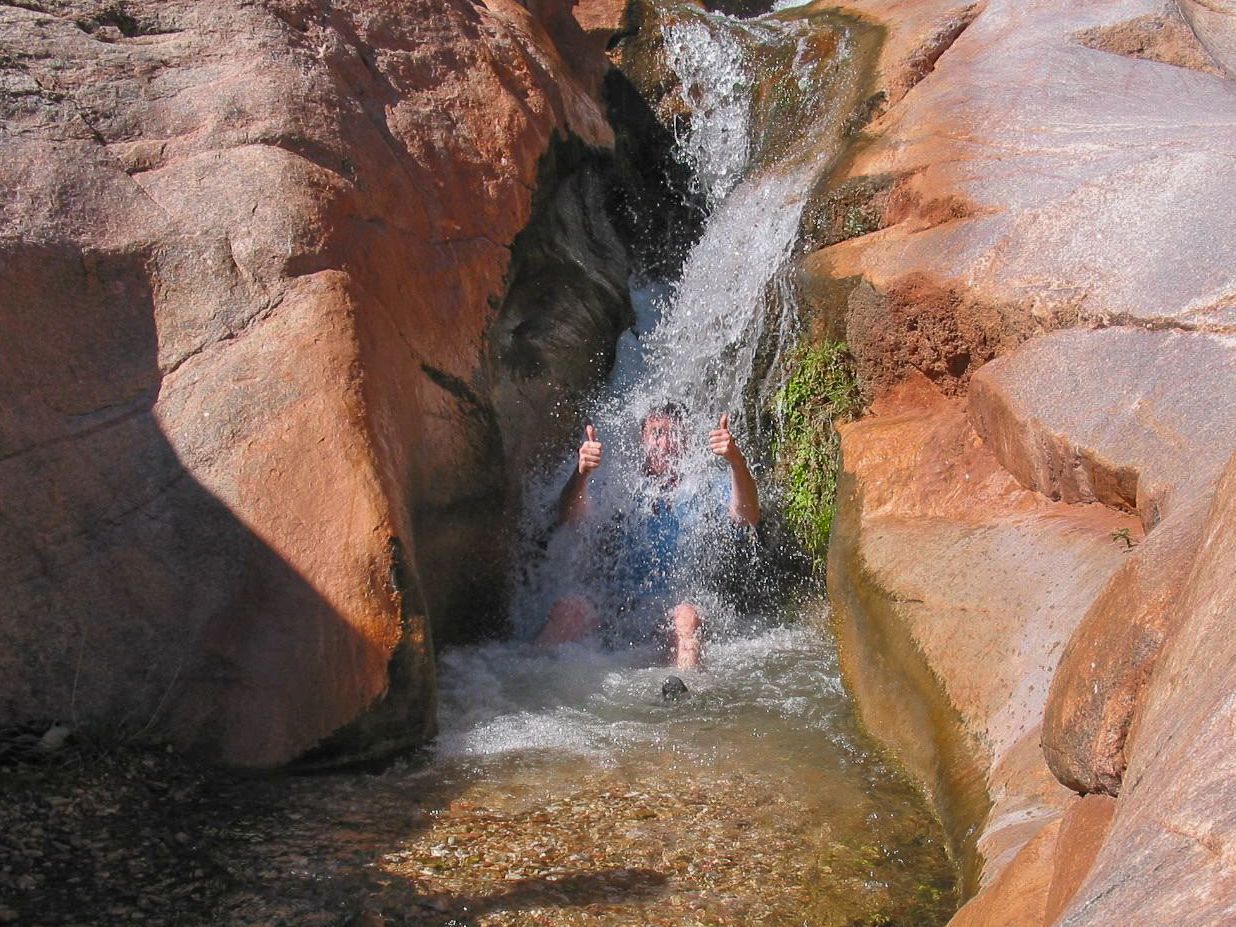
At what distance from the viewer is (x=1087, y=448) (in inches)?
167

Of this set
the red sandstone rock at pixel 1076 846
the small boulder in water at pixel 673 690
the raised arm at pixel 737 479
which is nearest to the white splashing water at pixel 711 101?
the raised arm at pixel 737 479

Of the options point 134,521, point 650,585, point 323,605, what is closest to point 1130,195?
point 650,585

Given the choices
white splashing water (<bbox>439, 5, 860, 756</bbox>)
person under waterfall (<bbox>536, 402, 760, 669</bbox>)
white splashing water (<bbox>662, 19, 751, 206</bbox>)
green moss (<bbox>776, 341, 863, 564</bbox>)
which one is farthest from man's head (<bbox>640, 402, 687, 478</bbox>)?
white splashing water (<bbox>662, 19, 751, 206</bbox>)

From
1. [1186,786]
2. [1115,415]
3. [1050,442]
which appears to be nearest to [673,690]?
[1050,442]

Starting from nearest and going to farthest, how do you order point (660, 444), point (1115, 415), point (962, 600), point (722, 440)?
point (1115, 415), point (962, 600), point (722, 440), point (660, 444)

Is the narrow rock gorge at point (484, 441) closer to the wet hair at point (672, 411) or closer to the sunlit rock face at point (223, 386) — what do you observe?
the sunlit rock face at point (223, 386)

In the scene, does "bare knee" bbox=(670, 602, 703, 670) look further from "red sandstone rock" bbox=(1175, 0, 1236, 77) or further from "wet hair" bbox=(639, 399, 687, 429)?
"red sandstone rock" bbox=(1175, 0, 1236, 77)

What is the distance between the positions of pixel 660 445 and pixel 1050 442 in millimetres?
2619

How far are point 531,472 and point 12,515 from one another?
2958 mm

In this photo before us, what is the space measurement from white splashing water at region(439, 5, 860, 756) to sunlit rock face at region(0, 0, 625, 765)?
561 millimetres

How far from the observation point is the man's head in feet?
22.0

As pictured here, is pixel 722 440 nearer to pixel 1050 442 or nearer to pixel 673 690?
pixel 673 690

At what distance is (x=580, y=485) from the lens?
621 centimetres

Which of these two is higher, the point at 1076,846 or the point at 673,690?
the point at 1076,846
